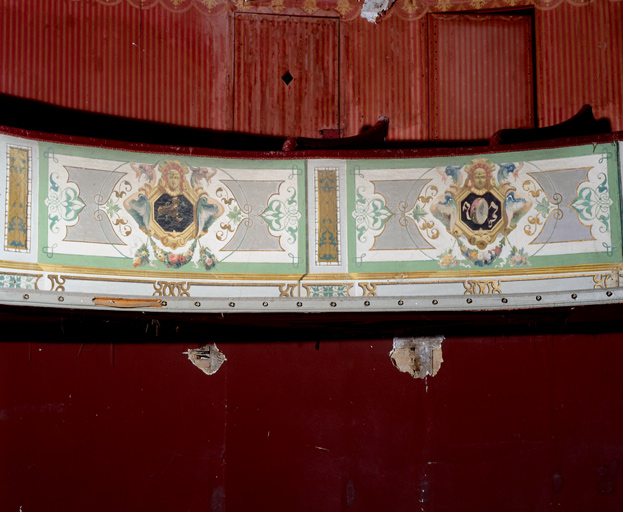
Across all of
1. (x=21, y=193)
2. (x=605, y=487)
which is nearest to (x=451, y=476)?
(x=605, y=487)

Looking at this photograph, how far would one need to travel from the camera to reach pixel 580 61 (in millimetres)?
7383

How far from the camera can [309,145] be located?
20.4 feet

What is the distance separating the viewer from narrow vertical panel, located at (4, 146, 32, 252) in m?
5.41

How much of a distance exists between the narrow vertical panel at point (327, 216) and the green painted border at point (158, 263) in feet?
0.33

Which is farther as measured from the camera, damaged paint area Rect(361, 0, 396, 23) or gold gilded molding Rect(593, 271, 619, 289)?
damaged paint area Rect(361, 0, 396, 23)

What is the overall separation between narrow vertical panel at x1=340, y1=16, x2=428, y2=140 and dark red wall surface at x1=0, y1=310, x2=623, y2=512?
2.02 metres

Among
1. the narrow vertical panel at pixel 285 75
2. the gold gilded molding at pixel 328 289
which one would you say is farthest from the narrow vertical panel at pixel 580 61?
the gold gilded molding at pixel 328 289

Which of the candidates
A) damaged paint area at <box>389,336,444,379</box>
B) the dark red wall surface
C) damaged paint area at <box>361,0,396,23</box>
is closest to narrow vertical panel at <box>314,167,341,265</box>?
the dark red wall surface

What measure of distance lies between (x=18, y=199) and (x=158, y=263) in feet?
3.31

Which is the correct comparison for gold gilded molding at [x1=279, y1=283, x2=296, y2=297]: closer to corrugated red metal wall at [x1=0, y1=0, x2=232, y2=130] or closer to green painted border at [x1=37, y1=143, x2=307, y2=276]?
green painted border at [x1=37, y1=143, x2=307, y2=276]

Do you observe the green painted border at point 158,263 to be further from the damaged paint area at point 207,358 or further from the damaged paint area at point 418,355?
the damaged paint area at point 418,355

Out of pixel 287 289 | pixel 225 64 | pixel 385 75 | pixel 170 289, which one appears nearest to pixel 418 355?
pixel 287 289

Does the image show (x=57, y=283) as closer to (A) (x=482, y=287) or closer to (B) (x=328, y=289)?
(B) (x=328, y=289)

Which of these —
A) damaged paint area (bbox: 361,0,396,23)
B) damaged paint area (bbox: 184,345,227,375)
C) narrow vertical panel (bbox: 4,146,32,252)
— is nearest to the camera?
narrow vertical panel (bbox: 4,146,32,252)
